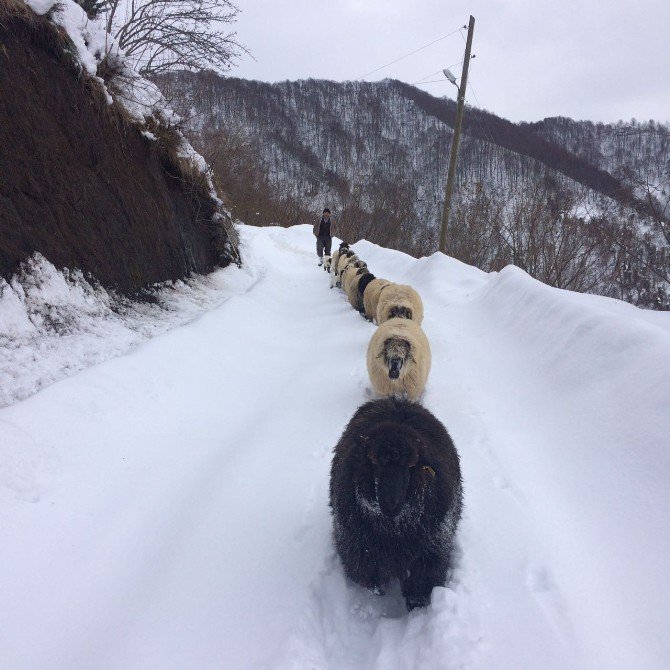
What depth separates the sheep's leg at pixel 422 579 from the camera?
2555 mm

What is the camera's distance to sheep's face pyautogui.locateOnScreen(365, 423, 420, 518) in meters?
2.36

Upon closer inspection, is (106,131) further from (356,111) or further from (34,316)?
(356,111)

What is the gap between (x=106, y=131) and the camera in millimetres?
6324

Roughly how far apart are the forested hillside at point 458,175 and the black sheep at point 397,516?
849 cm

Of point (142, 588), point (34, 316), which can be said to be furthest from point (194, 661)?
point (34, 316)

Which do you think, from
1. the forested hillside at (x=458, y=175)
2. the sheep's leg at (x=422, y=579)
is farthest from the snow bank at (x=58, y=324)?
the forested hillside at (x=458, y=175)

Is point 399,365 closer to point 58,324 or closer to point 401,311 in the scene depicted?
point 401,311

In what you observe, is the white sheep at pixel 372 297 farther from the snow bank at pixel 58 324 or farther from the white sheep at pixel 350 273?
the snow bank at pixel 58 324

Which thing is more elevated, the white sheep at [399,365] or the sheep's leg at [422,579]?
the white sheep at [399,365]

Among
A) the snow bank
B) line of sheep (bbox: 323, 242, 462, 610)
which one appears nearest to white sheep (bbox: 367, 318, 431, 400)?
line of sheep (bbox: 323, 242, 462, 610)

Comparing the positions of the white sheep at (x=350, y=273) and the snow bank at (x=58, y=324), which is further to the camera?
the white sheep at (x=350, y=273)

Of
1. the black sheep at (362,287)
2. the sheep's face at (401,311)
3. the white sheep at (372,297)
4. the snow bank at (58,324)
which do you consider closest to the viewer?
the snow bank at (58,324)

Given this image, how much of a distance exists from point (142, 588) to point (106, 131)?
20.9 feet

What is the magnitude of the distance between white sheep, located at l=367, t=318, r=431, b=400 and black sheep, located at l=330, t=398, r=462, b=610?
2.07 m
